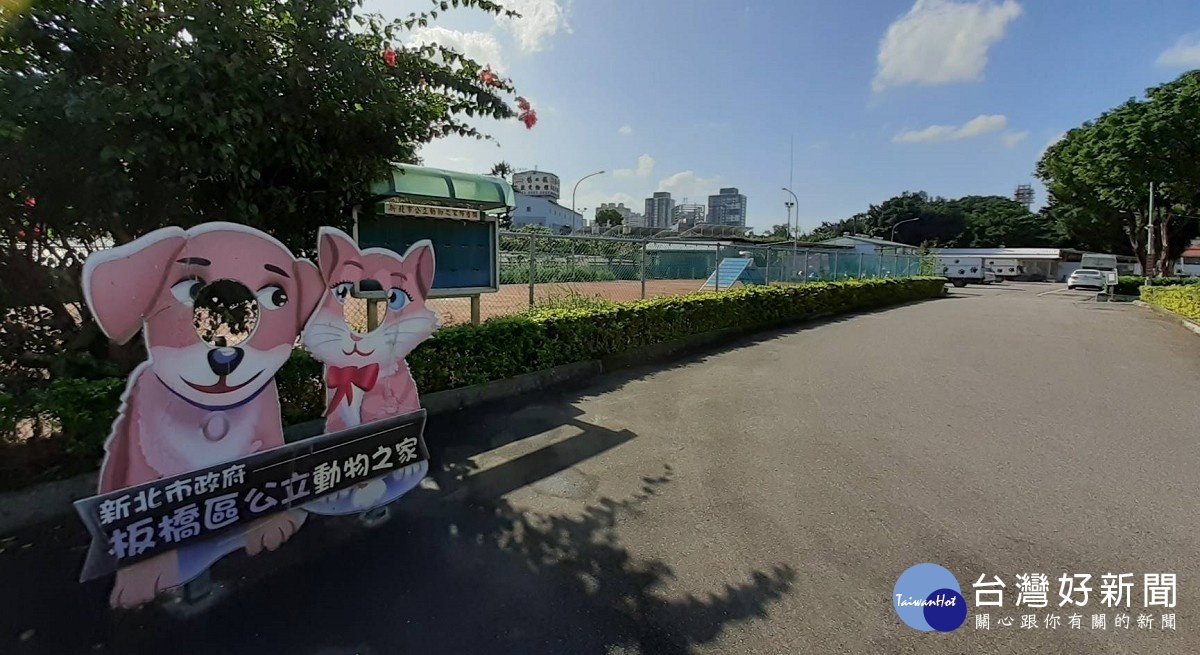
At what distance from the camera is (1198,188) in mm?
20062

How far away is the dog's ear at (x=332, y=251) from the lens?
298 centimetres

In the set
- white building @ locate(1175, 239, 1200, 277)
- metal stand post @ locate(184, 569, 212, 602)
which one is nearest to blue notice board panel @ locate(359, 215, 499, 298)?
metal stand post @ locate(184, 569, 212, 602)

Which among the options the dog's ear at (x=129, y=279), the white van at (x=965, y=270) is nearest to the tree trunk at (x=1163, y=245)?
the white van at (x=965, y=270)

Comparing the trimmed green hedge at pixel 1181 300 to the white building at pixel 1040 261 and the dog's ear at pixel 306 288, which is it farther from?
the white building at pixel 1040 261

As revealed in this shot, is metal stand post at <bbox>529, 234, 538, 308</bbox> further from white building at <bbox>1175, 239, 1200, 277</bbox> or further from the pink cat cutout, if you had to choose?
white building at <bbox>1175, 239, 1200, 277</bbox>

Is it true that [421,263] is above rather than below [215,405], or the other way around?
above

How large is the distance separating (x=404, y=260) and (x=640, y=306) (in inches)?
201

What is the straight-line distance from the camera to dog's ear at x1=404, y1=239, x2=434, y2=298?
3490 mm

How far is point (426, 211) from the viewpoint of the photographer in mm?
5438

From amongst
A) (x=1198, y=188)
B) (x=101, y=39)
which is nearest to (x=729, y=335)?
(x=101, y=39)

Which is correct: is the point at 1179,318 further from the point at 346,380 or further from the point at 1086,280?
A: the point at 1086,280

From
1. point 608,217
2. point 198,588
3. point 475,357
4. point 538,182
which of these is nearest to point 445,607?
point 198,588

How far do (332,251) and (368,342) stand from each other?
2.00 ft

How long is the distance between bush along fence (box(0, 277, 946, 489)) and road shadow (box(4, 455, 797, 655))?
3.21 feet
